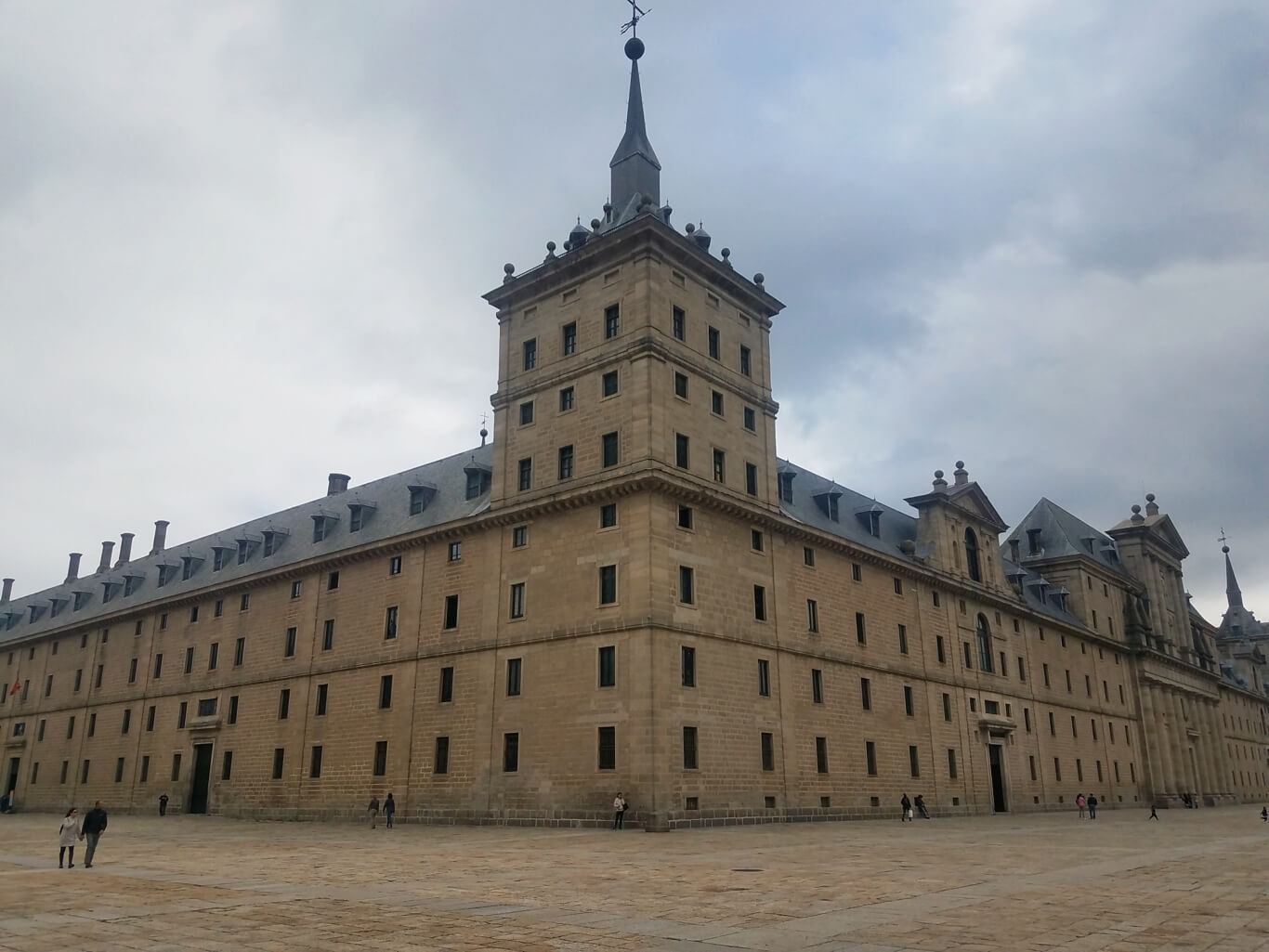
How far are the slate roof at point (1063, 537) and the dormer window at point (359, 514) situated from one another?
5359 centimetres

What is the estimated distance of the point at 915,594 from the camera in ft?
178

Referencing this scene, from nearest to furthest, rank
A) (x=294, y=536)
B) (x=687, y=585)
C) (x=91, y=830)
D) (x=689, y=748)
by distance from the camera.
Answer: (x=91, y=830) → (x=689, y=748) → (x=687, y=585) → (x=294, y=536)

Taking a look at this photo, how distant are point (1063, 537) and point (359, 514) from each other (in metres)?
55.9

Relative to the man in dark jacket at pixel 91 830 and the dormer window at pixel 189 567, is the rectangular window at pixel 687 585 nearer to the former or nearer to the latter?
the man in dark jacket at pixel 91 830

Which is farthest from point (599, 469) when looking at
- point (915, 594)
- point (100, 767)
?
point (100, 767)

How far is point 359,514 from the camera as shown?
54.8 metres

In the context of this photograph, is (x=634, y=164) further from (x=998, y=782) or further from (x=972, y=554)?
(x=998, y=782)

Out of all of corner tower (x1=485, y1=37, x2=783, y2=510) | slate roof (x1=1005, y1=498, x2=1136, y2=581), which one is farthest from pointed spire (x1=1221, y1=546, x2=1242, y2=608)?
corner tower (x1=485, y1=37, x2=783, y2=510)

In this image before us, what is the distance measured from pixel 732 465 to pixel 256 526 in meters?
38.9

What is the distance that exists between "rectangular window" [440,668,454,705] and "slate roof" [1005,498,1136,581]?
54.2m

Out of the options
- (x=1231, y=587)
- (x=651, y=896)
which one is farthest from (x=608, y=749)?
(x=1231, y=587)

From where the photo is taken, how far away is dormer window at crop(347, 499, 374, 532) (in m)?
54.4

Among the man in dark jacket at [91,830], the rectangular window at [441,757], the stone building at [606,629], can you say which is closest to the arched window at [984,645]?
the stone building at [606,629]

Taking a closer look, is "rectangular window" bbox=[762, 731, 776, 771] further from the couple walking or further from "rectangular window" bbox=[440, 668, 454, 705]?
the couple walking
